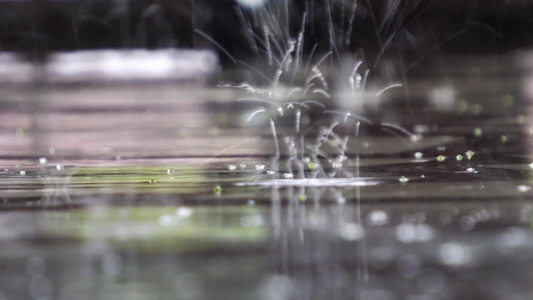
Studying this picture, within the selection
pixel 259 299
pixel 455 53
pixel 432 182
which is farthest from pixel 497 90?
pixel 259 299

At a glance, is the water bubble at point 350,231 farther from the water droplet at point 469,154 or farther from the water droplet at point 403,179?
the water droplet at point 469,154

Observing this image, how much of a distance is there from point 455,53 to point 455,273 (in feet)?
49.4

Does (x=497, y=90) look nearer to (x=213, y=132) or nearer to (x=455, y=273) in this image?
(x=213, y=132)

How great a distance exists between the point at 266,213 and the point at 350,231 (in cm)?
70

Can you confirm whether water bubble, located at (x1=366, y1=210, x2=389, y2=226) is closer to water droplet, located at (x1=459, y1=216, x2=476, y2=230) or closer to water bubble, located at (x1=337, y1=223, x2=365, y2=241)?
water bubble, located at (x1=337, y1=223, x2=365, y2=241)

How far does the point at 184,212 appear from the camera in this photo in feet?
18.3

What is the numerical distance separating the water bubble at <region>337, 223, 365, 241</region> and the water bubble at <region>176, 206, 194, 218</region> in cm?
88

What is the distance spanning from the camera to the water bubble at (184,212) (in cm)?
550

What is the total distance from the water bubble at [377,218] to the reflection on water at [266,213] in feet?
0.04

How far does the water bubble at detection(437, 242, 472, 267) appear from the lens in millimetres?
4158

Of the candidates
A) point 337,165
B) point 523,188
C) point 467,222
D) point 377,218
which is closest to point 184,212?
point 377,218

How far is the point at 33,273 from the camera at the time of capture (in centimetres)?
416

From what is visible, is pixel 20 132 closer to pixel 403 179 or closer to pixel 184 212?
pixel 403 179

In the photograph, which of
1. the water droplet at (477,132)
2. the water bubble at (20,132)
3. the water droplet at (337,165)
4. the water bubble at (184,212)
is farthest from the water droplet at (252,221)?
the water bubble at (20,132)
